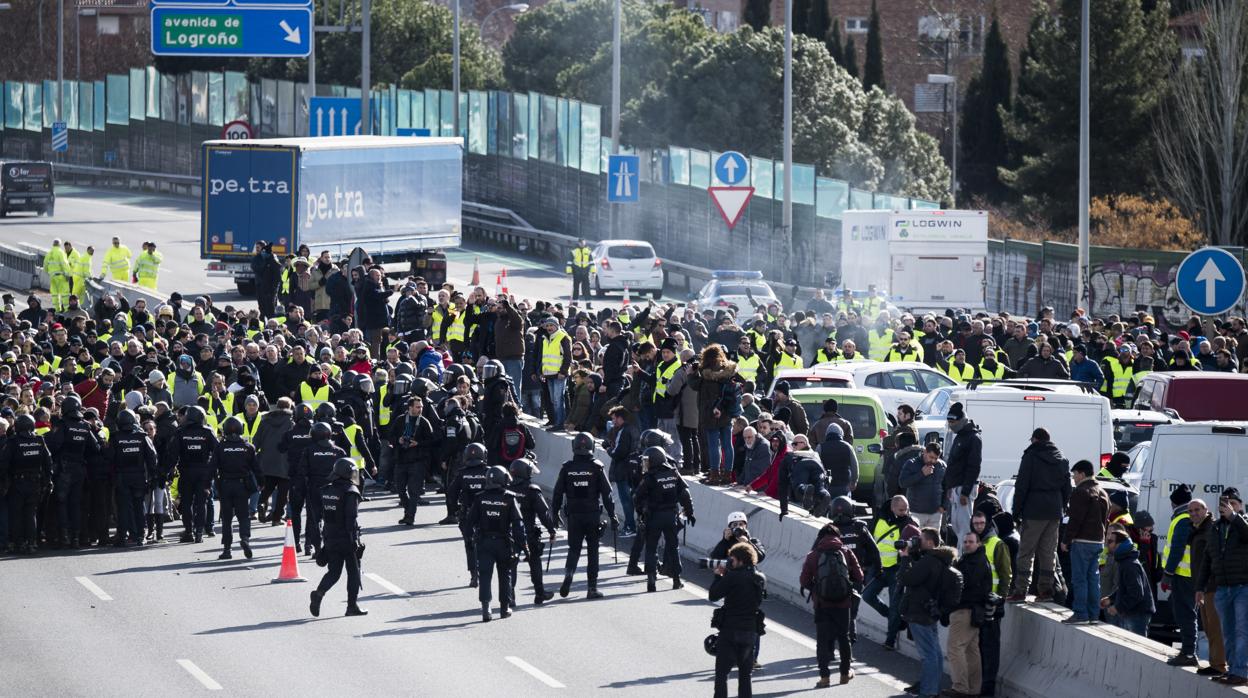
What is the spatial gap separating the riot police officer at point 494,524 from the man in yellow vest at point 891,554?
3.21 m

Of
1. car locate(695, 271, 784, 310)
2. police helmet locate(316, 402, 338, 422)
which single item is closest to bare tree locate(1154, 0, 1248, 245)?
car locate(695, 271, 784, 310)

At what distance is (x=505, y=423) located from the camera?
78.5ft

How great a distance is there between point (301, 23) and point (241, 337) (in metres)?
21.2

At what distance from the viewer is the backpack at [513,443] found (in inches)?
939

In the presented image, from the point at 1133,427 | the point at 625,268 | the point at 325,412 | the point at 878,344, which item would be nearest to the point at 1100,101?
the point at 625,268

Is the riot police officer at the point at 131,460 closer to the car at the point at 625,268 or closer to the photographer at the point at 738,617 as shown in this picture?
the photographer at the point at 738,617

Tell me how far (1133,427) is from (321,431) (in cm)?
920

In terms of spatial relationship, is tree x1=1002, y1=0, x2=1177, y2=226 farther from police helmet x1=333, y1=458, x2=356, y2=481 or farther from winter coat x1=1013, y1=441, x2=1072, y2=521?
police helmet x1=333, y1=458, x2=356, y2=481

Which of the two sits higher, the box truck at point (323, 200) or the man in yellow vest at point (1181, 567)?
the box truck at point (323, 200)

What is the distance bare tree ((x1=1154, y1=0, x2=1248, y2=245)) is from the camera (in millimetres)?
53844

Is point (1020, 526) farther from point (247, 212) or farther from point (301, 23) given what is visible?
point (301, 23)

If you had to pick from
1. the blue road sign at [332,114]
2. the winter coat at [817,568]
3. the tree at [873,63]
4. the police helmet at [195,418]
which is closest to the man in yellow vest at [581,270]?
the blue road sign at [332,114]

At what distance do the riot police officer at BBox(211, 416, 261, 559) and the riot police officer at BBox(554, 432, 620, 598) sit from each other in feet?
12.3

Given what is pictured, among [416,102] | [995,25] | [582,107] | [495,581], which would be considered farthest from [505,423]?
[995,25]
